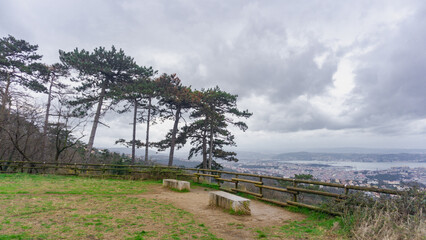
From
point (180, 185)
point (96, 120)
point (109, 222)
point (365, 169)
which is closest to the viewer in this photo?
point (109, 222)

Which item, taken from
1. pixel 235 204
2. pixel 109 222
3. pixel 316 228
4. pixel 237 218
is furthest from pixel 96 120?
pixel 316 228

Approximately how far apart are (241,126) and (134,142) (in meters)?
11.2

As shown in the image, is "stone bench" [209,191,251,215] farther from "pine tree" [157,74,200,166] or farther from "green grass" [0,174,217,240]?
"pine tree" [157,74,200,166]

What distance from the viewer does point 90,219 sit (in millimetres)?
5238

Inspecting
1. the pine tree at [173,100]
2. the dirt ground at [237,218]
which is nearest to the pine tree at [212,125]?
the pine tree at [173,100]

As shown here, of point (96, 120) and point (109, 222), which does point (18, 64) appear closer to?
point (96, 120)

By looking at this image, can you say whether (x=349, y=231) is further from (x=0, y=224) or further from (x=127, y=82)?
(x=127, y=82)

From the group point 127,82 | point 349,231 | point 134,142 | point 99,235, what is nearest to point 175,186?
point 99,235

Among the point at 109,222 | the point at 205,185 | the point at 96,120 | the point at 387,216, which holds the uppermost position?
the point at 96,120

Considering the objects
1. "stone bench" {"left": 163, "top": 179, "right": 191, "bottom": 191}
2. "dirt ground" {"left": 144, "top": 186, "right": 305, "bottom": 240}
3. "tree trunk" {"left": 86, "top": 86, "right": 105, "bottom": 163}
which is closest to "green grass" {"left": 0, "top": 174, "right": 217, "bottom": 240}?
"dirt ground" {"left": 144, "top": 186, "right": 305, "bottom": 240}

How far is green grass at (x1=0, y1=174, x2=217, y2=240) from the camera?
14.1 ft

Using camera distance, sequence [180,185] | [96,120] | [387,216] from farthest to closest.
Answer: [96,120]
[180,185]
[387,216]

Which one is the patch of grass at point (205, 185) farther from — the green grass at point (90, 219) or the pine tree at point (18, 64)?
the pine tree at point (18, 64)

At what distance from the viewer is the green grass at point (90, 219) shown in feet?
14.1
